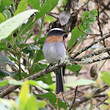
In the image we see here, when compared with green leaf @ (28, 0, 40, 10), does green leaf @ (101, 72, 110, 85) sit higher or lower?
lower

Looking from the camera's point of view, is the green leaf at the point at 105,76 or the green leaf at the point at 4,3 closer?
the green leaf at the point at 105,76

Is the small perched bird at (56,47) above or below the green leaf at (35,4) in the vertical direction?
above

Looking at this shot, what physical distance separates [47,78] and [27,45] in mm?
243

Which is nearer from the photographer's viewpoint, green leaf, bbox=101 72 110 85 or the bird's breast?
green leaf, bbox=101 72 110 85

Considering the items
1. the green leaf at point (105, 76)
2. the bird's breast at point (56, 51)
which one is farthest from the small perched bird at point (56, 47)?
the green leaf at point (105, 76)

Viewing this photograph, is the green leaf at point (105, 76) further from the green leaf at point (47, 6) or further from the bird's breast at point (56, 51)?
the bird's breast at point (56, 51)

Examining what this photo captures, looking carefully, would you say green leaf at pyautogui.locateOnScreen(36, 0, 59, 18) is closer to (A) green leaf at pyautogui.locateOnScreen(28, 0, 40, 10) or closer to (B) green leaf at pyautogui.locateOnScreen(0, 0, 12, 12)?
(A) green leaf at pyautogui.locateOnScreen(28, 0, 40, 10)

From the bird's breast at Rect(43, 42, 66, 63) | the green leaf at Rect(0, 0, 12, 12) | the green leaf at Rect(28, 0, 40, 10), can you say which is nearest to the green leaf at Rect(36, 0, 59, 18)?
the green leaf at Rect(28, 0, 40, 10)

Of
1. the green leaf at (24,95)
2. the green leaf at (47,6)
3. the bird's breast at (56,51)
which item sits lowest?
the green leaf at (24,95)

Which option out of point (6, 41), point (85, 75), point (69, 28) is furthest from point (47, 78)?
point (85, 75)

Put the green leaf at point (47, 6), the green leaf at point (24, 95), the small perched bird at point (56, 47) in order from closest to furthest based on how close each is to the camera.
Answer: the green leaf at point (24, 95), the green leaf at point (47, 6), the small perched bird at point (56, 47)

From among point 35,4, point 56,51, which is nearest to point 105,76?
point 35,4

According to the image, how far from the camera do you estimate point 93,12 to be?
2490mm

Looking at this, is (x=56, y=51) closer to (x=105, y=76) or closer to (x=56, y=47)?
(x=56, y=47)
